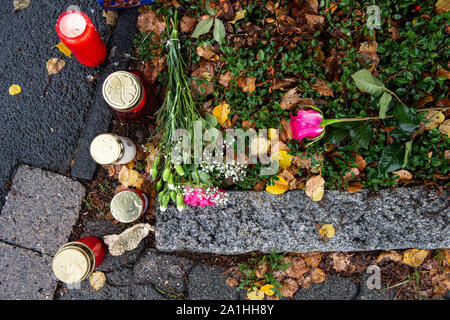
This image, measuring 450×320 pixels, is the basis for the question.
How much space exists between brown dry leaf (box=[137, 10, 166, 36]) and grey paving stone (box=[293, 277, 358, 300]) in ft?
5.78

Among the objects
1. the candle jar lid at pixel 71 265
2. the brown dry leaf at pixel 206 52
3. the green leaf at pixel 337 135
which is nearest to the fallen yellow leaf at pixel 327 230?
the green leaf at pixel 337 135

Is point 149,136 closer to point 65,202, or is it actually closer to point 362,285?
point 65,202

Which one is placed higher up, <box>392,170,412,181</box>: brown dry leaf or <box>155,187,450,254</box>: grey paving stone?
<box>392,170,412,181</box>: brown dry leaf

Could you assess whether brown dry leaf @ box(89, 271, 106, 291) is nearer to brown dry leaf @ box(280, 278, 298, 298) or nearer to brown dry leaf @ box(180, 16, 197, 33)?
brown dry leaf @ box(280, 278, 298, 298)

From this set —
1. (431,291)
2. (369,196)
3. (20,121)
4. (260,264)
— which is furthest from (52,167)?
(431,291)

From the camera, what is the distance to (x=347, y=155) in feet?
5.15

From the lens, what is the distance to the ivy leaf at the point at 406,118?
1347 millimetres

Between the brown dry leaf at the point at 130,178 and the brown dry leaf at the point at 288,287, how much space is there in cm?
104

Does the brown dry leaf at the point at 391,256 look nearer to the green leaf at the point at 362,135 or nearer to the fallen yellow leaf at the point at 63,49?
the green leaf at the point at 362,135

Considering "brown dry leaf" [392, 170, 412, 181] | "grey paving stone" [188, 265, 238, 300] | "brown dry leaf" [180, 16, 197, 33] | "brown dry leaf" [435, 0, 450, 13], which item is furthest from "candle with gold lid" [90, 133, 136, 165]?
"brown dry leaf" [435, 0, 450, 13]

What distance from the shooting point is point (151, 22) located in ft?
5.76

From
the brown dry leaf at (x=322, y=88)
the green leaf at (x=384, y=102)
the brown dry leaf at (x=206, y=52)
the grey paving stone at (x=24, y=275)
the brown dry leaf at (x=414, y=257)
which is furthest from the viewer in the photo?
the grey paving stone at (x=24, y=275)

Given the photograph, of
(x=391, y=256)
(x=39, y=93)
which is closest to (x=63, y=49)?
(x=39, y=93)

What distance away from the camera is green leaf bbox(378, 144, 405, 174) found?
1.46m
